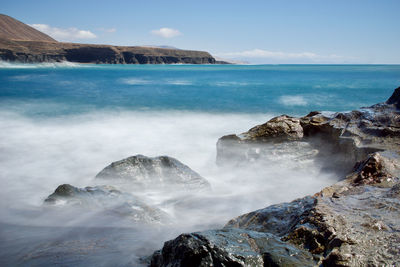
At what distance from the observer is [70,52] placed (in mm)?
115250

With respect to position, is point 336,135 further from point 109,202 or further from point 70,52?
point 70,52

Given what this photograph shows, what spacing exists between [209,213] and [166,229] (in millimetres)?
971

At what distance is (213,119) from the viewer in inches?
666

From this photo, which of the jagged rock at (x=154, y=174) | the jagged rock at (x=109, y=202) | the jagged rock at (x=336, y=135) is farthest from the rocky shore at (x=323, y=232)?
the jagged rock at (x=154, y=174)

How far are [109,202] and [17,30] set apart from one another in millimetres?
177846

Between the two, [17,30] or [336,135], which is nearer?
[336,135]

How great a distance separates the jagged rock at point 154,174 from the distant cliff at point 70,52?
98.4 m

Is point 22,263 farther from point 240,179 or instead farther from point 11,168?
point 11,168

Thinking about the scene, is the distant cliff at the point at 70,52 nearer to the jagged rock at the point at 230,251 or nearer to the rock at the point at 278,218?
the rock at the point at 278,218

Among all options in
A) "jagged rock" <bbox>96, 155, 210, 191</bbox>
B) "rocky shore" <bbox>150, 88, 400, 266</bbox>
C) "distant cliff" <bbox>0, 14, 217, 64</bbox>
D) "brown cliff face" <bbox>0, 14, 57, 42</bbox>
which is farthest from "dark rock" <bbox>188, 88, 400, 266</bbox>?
"brown cliff face" <bbox>0, 14, 57, 42</bbox>

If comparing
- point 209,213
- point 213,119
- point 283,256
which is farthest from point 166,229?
point 213,119

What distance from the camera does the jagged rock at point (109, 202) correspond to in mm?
4613

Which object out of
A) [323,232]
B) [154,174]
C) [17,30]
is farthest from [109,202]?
[17,30]

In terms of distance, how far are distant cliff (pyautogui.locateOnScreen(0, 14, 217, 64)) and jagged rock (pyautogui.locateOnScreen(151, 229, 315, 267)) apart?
10233 cm
